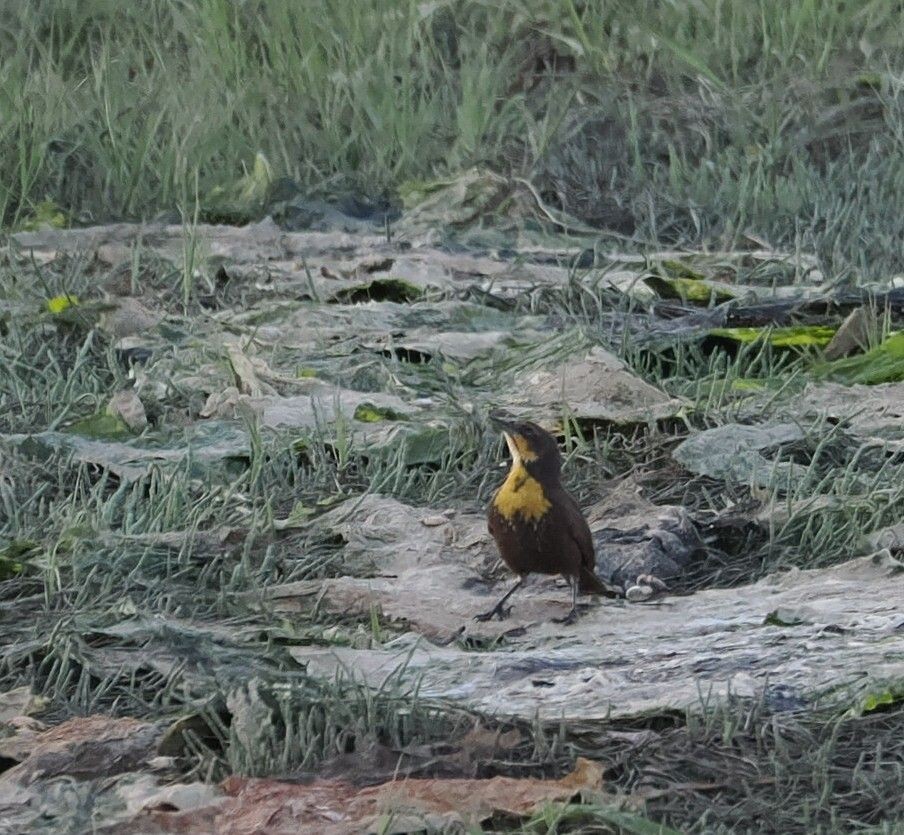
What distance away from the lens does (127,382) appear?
5.56 meters

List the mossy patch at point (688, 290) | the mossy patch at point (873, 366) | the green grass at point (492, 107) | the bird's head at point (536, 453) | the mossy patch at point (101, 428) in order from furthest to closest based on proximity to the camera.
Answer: the green grass at point (492, 107)
the mossy patch at point (688, 290)
the mossy patch at point (873, 366)
the mossy patch at point (101, 428)
the bird's head at point (536, 453)

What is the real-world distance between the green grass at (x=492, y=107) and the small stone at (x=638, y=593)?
286 cm

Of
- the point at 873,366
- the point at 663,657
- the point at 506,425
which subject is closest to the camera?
the point at 663,657

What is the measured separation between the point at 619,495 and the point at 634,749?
59.5 inches

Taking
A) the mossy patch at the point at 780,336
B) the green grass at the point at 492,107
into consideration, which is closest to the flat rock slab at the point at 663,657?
the mossy patch at the point at 780,336

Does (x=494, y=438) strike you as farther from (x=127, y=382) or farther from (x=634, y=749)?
(x=634, y=749)

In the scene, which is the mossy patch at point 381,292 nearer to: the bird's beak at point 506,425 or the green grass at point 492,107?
the green grass at point 492,107

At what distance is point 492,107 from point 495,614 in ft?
13.3

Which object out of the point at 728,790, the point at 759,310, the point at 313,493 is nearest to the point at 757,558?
the point at 313,493

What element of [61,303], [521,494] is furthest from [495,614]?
[61,303]

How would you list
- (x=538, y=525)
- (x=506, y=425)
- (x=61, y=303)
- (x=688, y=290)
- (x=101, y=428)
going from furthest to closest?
(x=688, y=290) → (x=61, y=303) → (x=101, y=428) → (x=506, y=425) → (x=538, y=525)

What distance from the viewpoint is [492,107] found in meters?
7.85

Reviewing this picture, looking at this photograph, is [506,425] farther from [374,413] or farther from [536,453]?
[374,413]

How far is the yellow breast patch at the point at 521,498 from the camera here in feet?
13.5
